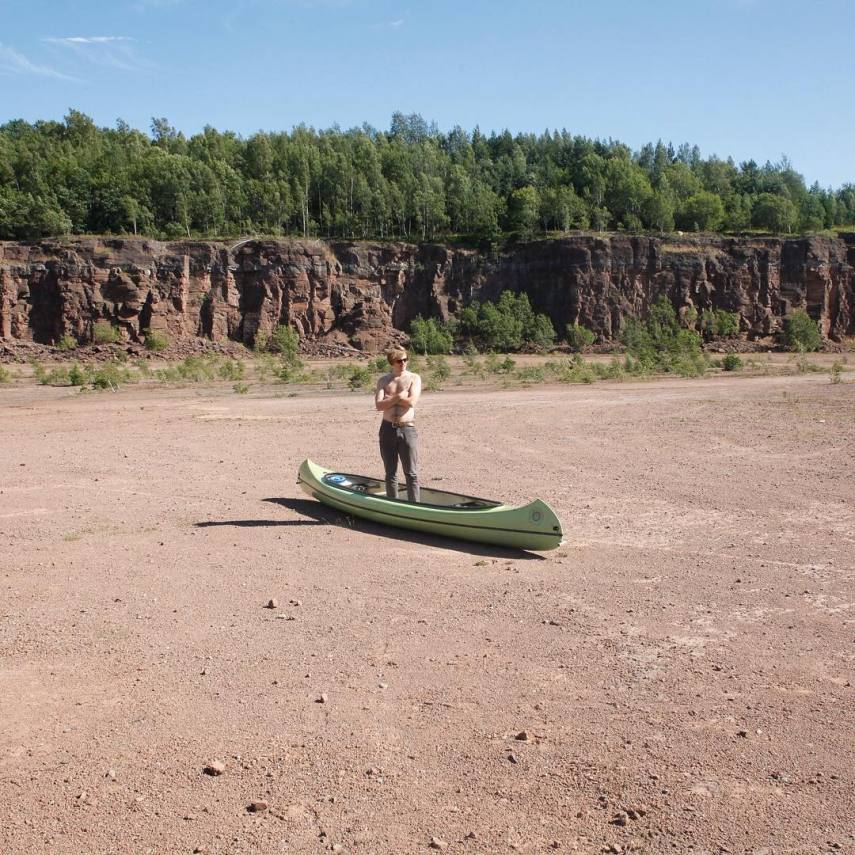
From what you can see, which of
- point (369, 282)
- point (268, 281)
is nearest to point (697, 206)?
point (369, 282)

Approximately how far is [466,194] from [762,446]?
218ft

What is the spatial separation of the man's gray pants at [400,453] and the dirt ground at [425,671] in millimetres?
570

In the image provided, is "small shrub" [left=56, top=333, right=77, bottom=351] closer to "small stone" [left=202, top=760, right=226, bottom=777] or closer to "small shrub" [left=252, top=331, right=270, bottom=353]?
"small shrub" [left=252, top=331, right=270, bottom=353]

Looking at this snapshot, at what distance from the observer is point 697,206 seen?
8200 cm

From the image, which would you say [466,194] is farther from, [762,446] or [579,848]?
[579,848]

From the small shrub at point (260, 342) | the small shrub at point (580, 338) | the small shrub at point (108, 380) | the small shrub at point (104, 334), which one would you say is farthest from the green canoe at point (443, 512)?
the small shrub at point (580, 338)

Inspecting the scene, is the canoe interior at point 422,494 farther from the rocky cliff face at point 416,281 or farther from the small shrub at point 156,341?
the rocky cliff face at point 416,281

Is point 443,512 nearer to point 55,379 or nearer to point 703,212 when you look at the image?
point 55,379

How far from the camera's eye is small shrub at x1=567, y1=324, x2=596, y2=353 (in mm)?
65750

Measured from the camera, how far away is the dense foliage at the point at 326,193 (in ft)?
229

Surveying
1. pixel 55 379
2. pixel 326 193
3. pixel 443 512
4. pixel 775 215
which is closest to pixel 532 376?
pixel 55 379

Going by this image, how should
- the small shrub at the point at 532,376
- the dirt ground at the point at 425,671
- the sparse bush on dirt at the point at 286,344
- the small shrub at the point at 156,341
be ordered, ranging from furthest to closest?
1. the small shrub at the point at 156,341
2. the sparse bush on dirt at the point at 286,344
3. the small shrub at the point at 532,376
4. the dirt ground at the point at 425,671

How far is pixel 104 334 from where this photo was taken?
58406 mm

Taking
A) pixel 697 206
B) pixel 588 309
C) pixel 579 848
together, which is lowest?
pixel 579 848
